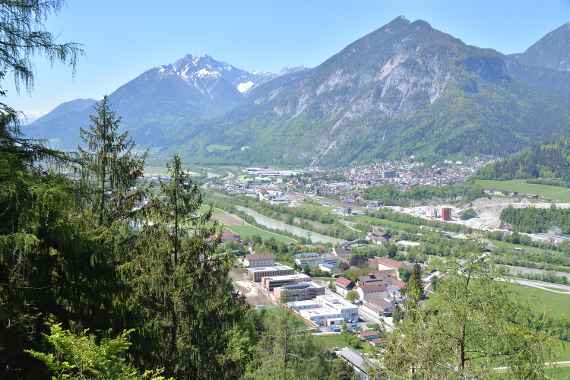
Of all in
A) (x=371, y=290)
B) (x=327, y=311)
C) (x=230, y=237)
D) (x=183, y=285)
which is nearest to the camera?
(x=183, y=285)

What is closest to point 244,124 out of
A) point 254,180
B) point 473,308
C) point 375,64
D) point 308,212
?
point 375,64

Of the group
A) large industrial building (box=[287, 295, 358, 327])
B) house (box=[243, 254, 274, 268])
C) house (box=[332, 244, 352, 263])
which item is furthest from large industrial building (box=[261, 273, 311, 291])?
house (box=[332, 244, 352, 263])

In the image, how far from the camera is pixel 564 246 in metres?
46.4

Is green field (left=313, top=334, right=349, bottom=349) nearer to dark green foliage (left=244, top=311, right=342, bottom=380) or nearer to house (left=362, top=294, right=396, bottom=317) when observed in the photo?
house (left=362, top=294, right=396, bottom=317)

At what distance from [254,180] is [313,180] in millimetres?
12345

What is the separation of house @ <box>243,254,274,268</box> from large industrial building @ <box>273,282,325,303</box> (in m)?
5.37

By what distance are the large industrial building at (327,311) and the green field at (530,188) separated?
5048 cm

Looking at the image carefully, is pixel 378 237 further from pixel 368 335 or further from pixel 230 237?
pixel 368 335

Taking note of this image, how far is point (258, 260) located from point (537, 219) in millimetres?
35248

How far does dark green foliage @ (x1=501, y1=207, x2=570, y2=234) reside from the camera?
2131 inches

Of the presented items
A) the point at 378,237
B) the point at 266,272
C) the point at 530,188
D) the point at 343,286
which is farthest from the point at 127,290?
the point at 530,188

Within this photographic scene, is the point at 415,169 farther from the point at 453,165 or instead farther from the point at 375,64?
the point at 375,64

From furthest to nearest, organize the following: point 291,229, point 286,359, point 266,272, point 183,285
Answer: point 291,229
point 266,272
point 286,359
point 183,285

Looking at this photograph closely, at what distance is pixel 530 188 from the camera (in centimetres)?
7612
